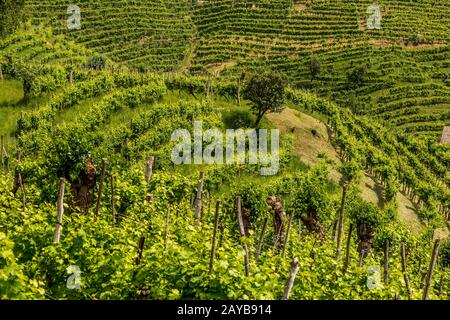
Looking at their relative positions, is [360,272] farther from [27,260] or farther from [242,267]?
[27,260]

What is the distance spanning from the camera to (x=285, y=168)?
145ft

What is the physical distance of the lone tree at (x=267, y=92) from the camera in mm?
47750

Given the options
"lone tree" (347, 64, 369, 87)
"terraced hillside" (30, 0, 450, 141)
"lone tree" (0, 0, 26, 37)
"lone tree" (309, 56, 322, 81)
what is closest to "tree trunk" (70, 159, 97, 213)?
"lone tree" (0, 0, 26, 37)

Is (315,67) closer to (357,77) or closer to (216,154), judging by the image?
(357,77)

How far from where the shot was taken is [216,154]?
42.2m

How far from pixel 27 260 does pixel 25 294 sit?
289 cm

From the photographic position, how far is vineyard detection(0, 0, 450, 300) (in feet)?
36.0

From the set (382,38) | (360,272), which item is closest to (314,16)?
(382,38)

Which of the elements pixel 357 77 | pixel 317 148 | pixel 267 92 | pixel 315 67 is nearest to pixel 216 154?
pixel 267 92

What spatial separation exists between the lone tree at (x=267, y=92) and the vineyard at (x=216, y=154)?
0.91 meters

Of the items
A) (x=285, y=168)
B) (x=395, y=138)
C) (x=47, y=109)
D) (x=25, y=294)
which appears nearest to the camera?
(x=25, y=294)

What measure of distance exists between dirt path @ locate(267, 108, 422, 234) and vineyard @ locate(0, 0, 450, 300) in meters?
0.31

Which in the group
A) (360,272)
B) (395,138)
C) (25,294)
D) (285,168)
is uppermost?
(25,294)

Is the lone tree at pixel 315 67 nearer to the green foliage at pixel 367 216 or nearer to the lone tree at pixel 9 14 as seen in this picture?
the lone tree at pixel 9 14
